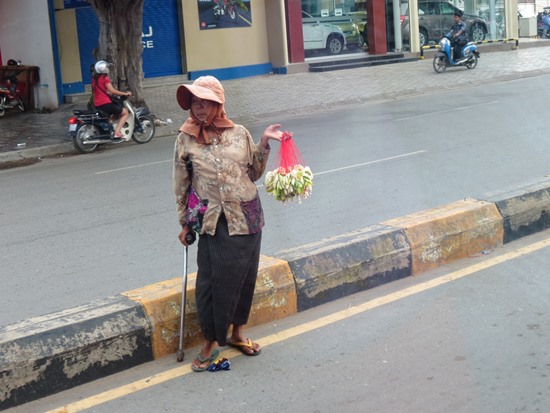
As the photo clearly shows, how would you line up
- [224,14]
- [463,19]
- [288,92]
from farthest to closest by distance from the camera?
1. [463,19]
2. [224,14]
3. [288,92]

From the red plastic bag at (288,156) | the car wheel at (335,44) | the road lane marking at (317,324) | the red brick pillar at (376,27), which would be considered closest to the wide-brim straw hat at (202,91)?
the red plastic bag at (288,156)

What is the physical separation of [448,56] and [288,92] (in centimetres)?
544

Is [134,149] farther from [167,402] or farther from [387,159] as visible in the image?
[167,402]

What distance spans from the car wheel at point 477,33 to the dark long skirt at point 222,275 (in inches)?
1045

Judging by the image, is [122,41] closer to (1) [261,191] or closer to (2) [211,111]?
(1) [261,191]

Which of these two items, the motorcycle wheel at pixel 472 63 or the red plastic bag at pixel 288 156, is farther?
the motorcycle wheel at pixel 472 63

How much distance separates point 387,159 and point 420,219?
191 inches

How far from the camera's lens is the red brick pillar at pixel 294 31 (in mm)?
24203

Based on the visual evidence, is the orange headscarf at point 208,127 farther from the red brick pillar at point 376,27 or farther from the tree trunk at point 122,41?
the red brick pillar at point 376,27

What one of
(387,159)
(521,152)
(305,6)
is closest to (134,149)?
(387,159)

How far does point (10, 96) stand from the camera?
61.8ft

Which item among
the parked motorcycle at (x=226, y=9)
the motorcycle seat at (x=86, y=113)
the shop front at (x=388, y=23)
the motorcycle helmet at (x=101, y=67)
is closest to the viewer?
the motorcycle helmet at (x=101, y=67)

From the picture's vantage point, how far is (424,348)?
4809 millimetres

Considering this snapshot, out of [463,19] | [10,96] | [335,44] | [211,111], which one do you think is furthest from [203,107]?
[463,19]
